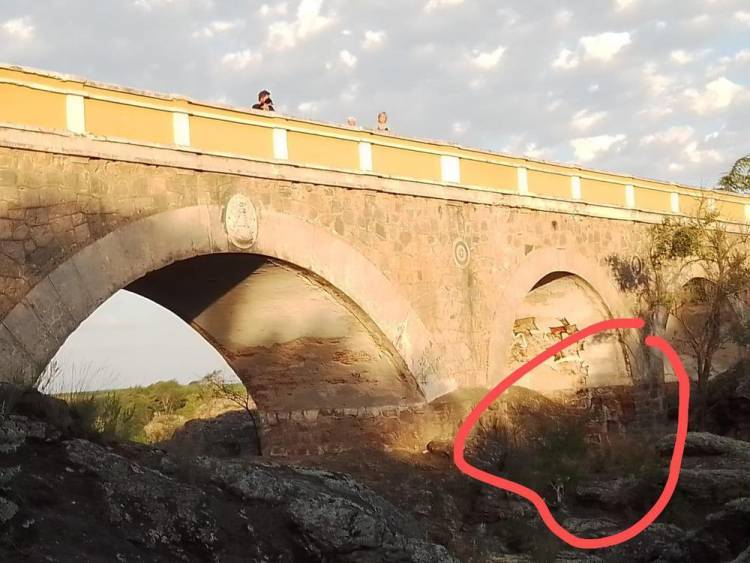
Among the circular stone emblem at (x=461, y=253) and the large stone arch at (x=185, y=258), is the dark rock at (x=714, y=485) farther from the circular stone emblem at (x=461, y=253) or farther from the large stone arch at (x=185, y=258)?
the circular stone emblem at (x=461, y=253)

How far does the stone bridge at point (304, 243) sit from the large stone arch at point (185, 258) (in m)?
0.02

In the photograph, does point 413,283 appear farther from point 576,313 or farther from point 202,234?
point 576,313

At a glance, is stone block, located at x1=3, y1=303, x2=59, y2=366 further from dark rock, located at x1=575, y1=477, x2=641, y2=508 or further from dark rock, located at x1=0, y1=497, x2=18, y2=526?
dark rock, located at x1=575, y1=477, x2=641, y2=508

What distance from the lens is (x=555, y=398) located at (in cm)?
1514

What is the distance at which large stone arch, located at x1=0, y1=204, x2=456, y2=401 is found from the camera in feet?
25.3

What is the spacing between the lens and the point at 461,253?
39.6ft

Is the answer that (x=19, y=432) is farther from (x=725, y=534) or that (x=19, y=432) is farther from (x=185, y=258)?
(x=725, y=534)

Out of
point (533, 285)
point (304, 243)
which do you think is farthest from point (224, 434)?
point (304, 243)

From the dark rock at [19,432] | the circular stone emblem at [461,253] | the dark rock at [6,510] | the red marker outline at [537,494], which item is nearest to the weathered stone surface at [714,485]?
the red marker outline at [537,494]

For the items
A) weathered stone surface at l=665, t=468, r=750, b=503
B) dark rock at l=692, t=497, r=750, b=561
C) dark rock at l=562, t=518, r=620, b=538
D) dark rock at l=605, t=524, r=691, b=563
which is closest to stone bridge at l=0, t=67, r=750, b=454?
dark rock at l=562, t=518, r=620, b=538

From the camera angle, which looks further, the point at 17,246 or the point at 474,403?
the point at 474,403

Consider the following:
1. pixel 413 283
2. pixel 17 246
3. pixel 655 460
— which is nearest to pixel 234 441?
pixel 413 283

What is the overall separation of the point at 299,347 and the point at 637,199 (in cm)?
689

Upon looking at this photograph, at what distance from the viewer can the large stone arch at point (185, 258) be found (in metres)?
7.71
